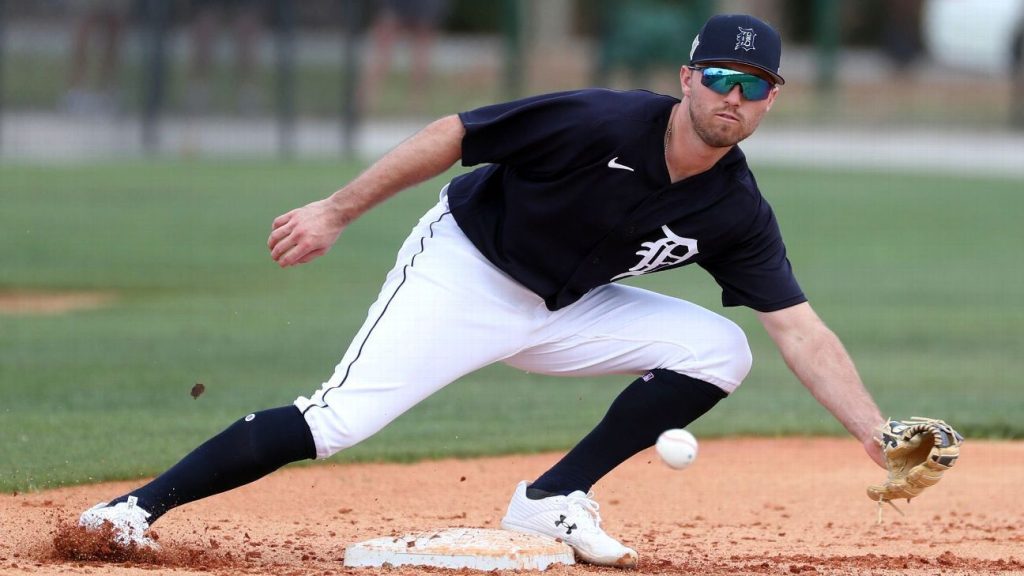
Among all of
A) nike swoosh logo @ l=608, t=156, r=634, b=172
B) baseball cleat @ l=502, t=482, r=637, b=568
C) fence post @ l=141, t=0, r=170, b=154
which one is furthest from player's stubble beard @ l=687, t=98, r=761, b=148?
fence post @ l=141, t=0, r=170, b=154

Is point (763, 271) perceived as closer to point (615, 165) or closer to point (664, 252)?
point (664, 252)

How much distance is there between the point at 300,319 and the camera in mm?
10727

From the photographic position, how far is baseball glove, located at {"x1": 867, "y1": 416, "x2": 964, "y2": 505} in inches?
166

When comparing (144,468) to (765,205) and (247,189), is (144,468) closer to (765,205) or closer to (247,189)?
(765,205)

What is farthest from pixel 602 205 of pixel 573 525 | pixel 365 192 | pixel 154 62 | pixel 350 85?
pixel 350 85

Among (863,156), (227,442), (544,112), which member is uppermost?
(544,112)

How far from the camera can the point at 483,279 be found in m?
4.48

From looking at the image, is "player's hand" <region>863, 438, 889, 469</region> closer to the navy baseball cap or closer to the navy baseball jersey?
the navy baseball jersey

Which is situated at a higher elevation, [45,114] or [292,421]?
[292,421]

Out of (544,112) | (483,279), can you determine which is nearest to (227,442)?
(483,279)

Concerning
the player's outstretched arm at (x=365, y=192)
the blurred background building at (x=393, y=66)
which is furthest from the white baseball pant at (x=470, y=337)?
the blurred background building at (x=393, y=66)

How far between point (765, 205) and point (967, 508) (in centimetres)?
203

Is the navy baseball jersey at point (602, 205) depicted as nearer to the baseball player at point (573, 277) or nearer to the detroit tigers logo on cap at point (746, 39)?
the baseball player at point (573, 277)

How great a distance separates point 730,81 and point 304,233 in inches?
48.8
